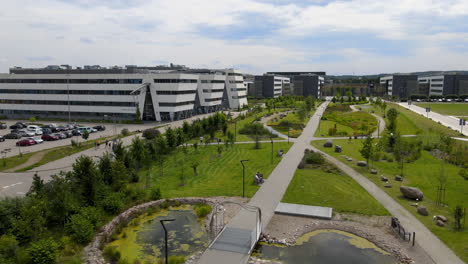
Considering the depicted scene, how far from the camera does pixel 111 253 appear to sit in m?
19.1

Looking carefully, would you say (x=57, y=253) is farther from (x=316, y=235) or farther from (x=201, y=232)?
(x=316, y=235)

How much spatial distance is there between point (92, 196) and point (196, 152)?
2043 cm

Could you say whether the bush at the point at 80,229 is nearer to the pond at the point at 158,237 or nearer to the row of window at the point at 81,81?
the pond at the point at 158,237

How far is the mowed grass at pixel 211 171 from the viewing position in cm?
2919

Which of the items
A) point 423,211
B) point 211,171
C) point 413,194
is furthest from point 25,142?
point 423,211

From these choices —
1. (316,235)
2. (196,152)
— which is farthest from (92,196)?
(196,152)

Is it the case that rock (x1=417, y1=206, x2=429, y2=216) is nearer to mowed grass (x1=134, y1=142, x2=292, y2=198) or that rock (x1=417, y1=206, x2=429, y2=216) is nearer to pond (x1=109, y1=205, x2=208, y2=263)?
mowed grass (x1=134, y1=142, x2=292, y2=198)

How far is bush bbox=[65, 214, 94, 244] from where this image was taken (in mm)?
19984

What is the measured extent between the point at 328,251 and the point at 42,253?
14.9 meters

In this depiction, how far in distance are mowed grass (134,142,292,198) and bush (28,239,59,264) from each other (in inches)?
444

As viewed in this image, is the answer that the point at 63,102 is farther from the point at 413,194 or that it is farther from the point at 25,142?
the point at 413,194

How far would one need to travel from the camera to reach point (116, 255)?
18.8 metres

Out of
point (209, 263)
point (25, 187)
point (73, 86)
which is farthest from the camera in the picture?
point (73, 86)

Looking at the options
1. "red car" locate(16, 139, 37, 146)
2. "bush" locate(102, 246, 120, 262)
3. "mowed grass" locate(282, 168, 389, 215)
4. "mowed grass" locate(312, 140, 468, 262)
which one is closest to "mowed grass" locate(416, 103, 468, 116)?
"mowed grass" locate(312, 140, 468, 262)
